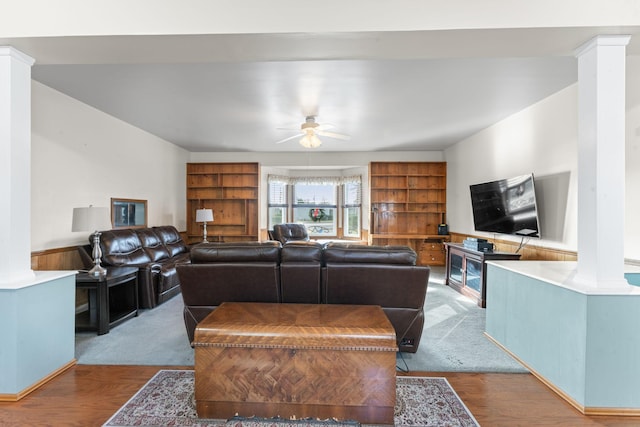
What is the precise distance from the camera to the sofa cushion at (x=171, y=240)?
5109mm

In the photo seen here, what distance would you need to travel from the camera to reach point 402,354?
266 centimetres

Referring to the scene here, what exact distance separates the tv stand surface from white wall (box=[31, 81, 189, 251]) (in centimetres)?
521

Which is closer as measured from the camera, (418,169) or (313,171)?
(418,169)

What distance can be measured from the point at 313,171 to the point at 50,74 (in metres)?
5.58

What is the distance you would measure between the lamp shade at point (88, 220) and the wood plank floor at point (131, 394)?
139 centimetres

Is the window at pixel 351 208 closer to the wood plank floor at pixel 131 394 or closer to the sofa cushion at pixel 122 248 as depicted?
the sofa cushion at pixel 122 248

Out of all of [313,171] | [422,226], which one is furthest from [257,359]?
[313,171]

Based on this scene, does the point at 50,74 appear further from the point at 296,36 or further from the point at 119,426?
the point at 119,426

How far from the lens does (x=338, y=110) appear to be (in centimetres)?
411

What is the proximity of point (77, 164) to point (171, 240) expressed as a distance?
1914 millimetres

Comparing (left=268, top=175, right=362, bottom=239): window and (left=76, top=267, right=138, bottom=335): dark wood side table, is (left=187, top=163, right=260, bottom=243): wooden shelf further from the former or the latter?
(left=76, top=267, right=138, bottom=335): dark wood side table

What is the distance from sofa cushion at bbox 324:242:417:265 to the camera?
2.51 meters

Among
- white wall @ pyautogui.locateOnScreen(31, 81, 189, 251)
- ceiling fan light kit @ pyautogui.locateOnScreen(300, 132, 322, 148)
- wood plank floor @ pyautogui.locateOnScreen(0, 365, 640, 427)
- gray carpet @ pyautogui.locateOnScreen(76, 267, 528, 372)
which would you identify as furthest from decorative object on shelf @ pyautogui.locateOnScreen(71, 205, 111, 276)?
ceiling fan light kit @ pyautogui.locateOnScreen(300, 132, 322, 148)

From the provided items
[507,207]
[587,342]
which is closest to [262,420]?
[587,342]
